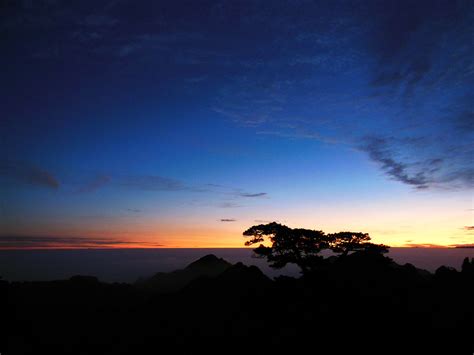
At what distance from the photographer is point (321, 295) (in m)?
30.2

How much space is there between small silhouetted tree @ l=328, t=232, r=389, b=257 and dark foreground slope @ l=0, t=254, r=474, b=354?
8.03ft

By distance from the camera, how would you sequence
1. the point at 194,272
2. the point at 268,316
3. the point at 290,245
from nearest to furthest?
the point at 268,316, the point at 290,245, the point at 194,272

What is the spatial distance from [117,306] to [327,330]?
130 ft

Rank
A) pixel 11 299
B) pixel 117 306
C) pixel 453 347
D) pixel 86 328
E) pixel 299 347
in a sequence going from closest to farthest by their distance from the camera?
pixel 453 347 < pixel 299 347 < pixel 86 328 < pixel 11 299 < pixel 117 306

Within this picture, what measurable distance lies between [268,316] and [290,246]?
39.8 feet

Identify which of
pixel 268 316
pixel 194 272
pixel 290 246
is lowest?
pixel 194 272

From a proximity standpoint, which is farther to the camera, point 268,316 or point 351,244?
point 351,244

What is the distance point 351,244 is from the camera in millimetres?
45469

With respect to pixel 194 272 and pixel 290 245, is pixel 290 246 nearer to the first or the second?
pixel 290 245

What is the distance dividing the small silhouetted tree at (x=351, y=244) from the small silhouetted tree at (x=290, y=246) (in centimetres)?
413

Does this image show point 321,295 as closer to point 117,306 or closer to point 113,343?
point 113,343

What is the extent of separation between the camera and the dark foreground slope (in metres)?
23.2

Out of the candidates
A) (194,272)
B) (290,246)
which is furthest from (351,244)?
(194,272)

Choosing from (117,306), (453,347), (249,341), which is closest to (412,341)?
(453,347)
